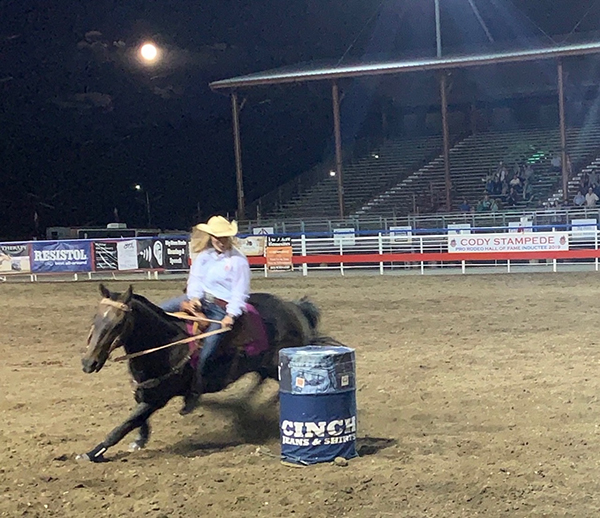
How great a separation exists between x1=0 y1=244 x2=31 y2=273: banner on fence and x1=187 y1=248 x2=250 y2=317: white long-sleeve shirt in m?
18.8

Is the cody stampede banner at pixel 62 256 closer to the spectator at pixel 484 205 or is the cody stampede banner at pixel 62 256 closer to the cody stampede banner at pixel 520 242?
the cody stampede banner at pixel 520 242

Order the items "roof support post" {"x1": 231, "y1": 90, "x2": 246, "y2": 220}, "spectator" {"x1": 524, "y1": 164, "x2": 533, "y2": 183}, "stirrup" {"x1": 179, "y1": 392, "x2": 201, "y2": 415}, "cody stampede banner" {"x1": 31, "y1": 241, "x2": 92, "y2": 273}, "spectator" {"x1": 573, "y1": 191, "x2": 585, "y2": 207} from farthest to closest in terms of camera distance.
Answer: "roof support post" {"x1": 231, "y1": 90, "x2": 246, "y2": 220}
"spectator" {"x1": 524, "y1": 164, "x2": 533, "y2": 183}
"spectator" {"x1": 573, "y1": 191, "x2": 585, "y2": 207}
"cody stampede banner" {"x1": 31, "y1": 241, "x2": 92, "y2": 273}
"stirrup" {"x1": 179, "y1": 392, "x2": 201, "y2": 415}

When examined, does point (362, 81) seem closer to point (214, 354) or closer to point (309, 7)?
point (309, 7)

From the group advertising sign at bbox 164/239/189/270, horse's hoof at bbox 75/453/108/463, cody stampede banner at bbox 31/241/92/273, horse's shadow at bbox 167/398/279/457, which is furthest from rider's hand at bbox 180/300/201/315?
cody stampede banner at bbox 31/241/92/273

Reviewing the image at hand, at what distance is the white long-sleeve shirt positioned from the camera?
631cm

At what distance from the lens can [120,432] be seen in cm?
Answer: 592

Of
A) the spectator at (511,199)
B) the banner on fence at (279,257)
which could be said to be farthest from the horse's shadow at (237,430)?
the spectator at (511,199)

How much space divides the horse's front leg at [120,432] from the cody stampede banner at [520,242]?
55.7ft

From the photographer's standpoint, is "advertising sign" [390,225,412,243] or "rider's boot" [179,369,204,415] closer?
"rider's boot" [179,369,204,415]

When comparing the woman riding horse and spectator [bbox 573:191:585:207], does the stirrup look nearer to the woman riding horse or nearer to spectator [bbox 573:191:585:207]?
the woman riding horse

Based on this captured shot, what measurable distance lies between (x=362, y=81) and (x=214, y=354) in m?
29.7

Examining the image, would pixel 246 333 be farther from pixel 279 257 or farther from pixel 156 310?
pixel 279 257

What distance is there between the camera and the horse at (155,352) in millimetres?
5713

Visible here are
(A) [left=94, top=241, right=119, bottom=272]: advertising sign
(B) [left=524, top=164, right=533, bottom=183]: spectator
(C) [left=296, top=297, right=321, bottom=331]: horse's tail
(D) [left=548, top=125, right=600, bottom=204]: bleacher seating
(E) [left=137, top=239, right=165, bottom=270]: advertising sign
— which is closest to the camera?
(C) [left=296, top=297, right=321, bottom=331]: horse's tail
